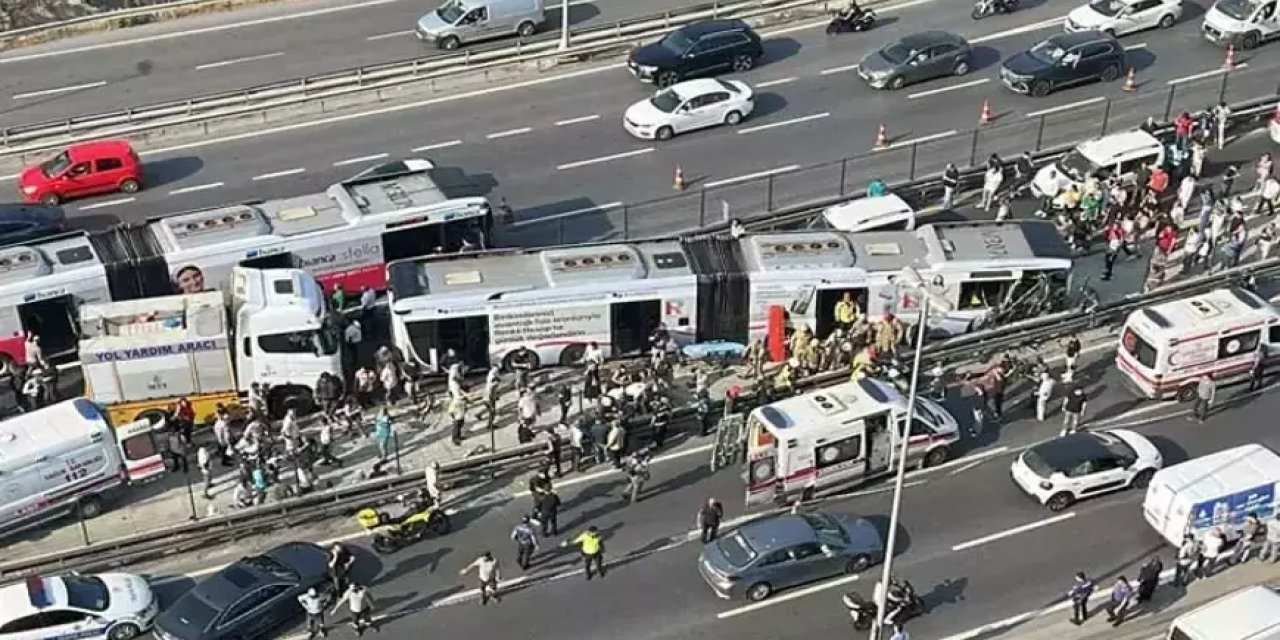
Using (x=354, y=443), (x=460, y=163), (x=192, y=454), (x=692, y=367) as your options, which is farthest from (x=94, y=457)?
(x=460, y=163)

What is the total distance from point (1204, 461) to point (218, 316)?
71.1 ft

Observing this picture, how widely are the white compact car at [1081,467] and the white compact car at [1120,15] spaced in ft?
75.8

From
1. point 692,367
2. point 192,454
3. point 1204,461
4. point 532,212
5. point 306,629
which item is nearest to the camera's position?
point 306,629

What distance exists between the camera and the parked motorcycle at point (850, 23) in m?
58.6

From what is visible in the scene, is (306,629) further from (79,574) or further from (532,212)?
(532,212)

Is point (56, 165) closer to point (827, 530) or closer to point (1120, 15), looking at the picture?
point (827, 530)

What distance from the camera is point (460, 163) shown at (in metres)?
51.0

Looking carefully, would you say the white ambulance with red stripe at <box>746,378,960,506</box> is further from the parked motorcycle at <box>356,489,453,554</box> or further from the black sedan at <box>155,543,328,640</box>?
the black sedan at <box>155,543,328,640</box>

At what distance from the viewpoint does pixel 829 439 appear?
36.3 meters

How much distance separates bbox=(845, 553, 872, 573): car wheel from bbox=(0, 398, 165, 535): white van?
14.9 m

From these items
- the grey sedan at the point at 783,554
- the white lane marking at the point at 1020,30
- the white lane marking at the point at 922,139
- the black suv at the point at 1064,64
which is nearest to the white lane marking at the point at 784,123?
the white lane marking at the point at 922,139

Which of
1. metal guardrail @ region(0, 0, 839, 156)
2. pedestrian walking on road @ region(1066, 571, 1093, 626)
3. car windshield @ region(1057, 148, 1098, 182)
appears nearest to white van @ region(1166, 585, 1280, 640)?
pedestrian walking on road @ region(1066, 571, 1093, 626)

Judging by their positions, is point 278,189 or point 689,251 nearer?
point 689,251

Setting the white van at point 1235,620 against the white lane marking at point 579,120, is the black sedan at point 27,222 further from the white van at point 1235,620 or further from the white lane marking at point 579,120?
the white van at point 1235,620
